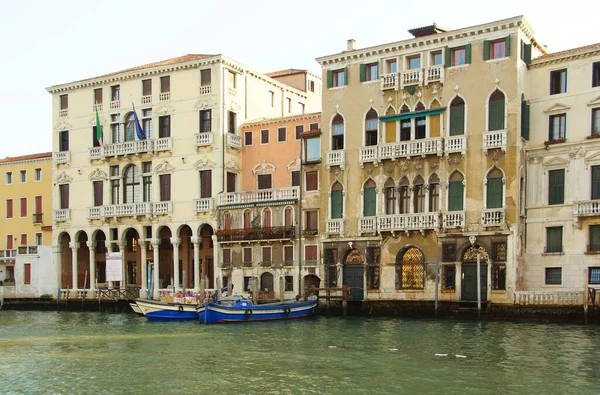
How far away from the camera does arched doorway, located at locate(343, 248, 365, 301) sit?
3672cm

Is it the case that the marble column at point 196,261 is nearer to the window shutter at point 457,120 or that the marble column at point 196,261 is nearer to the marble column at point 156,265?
the marble column at point 156,265

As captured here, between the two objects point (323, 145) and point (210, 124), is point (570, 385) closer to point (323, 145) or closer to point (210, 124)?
point (323, 145)

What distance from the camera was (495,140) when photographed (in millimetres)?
33406

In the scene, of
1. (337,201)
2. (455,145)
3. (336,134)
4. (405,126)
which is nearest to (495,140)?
(455,145)

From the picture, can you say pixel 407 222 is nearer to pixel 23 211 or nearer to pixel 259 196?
pixel 259 196

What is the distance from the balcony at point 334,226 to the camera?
123 ft

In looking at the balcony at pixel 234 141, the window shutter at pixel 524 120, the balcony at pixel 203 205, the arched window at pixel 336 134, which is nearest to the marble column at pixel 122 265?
the balcony at pixel 203 205

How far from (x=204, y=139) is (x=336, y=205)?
816 centimetres

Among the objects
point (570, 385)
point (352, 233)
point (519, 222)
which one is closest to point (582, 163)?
point (519, 222)

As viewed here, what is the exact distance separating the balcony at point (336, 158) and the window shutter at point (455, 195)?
16.8 feet

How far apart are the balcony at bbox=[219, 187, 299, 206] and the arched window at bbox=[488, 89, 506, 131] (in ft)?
31.7

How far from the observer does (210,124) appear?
138 ft

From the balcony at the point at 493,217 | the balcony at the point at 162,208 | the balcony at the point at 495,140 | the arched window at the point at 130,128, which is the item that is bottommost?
the balcony at the point at 493,217

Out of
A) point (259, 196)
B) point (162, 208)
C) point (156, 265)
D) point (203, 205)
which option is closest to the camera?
point (259, 196)
